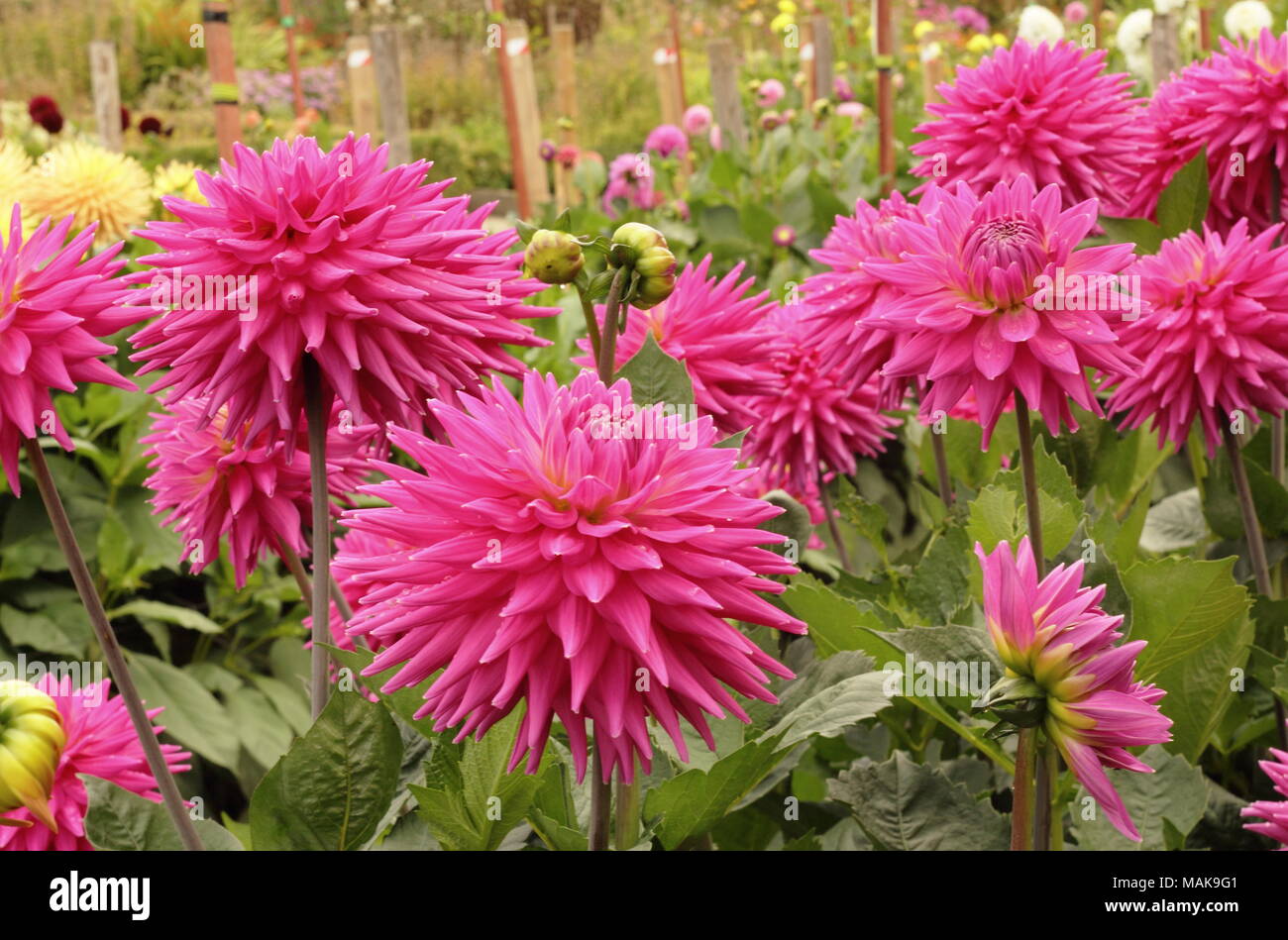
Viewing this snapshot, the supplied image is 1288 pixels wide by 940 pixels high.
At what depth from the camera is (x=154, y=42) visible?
39.2 ft

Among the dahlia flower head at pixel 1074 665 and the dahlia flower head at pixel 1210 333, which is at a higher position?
the dahlia flower head at pixel 1210 333

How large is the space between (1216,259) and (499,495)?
77 cm

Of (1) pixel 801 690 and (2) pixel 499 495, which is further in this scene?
(1) pixel 801 690

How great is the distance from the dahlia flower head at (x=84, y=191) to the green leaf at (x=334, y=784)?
2164 mm

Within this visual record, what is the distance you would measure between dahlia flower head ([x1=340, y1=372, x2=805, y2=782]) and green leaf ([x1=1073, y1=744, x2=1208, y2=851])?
1.48ft

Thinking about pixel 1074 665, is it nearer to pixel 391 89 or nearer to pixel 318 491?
pixel 318 491

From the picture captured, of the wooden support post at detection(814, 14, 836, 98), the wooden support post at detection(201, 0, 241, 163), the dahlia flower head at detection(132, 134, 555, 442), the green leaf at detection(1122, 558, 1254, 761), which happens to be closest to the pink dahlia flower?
the wooden support post at detection(814, 14, 836, 98)

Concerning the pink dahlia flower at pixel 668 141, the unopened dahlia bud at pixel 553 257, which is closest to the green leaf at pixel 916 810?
the unopened dahlia bud at pixel 553 257

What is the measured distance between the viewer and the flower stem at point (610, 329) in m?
0.88

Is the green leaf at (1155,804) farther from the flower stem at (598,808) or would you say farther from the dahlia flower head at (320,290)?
the dahlia flower head at (320,290)

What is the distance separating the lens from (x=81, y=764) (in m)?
0.90

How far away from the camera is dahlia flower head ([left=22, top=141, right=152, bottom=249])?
2719 mm
